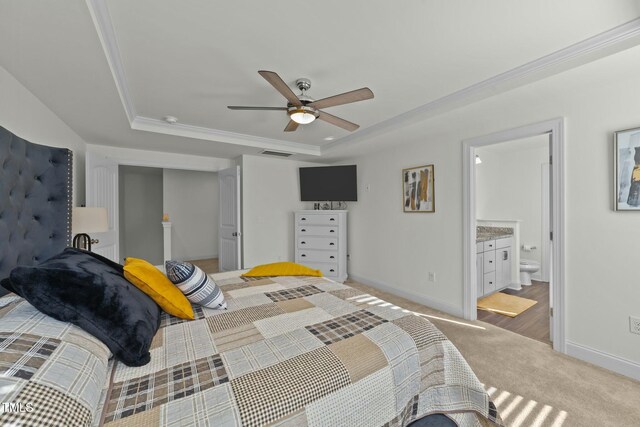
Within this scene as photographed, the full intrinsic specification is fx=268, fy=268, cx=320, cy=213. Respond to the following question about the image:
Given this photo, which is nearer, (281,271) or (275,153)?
(281,271)

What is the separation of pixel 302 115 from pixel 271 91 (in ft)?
1.60

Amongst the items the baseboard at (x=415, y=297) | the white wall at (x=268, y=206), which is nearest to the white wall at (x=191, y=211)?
the white wall at (x=268, y=206)

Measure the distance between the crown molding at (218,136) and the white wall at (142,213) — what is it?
126 inches

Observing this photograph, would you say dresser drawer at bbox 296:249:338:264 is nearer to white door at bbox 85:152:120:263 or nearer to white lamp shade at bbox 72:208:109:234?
white door at bbox 85:152:120:263

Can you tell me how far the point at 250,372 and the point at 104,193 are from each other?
362 centimetres

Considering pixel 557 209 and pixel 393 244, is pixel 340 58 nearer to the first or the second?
pixel 557 209

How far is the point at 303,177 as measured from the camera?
4.98m

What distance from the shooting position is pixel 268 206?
4832 millimetres

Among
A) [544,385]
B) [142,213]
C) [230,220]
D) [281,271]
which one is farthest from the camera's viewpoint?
[142,213]

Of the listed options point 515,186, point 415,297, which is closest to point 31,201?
point 415,297

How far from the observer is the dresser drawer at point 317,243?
466 cm

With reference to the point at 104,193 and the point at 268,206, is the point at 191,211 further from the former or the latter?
the point at 104,193

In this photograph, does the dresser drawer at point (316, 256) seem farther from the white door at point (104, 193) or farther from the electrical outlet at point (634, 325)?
the electrical outlet at point (634, 325)

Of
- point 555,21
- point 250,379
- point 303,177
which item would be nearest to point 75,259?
point 250,379
